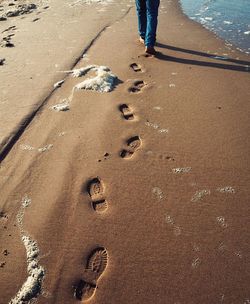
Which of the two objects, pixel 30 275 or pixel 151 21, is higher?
pixel 151 21

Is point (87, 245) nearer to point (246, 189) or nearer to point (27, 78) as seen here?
point (246, 189)

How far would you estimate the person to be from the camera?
4273 mm

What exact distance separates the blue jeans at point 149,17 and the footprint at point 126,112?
138 centimetres

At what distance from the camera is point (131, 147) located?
2.89m

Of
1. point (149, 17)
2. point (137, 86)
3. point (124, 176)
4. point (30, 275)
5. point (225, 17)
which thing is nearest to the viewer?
point (30, 275)

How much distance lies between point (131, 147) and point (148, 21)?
7.24ft

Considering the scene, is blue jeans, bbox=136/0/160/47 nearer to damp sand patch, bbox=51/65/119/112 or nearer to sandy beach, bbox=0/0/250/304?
sandy beach, bbox=0/0/250/304

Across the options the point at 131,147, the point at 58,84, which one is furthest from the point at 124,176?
the point at 58,84

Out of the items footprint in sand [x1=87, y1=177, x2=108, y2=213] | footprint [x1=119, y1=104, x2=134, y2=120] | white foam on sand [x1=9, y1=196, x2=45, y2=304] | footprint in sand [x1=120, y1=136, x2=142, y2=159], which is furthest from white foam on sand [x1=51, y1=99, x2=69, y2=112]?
white foam on sand [x1=9, y1=196, x2=45, y2=304]

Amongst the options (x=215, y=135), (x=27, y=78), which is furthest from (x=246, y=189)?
(x=27, y=78)

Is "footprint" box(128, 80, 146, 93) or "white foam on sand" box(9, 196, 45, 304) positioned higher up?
"footprint" box(128, 80, 146, 93)

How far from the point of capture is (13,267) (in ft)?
6.60

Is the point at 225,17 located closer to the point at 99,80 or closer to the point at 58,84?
the point at 99,80

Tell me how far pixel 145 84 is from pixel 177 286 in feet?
7.87
